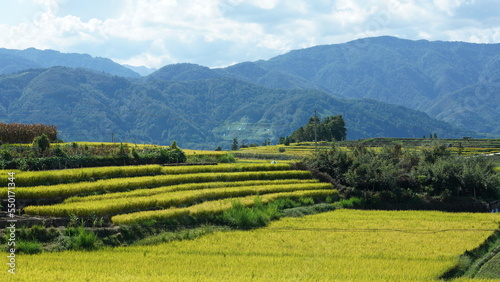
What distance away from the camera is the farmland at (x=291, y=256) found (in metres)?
17.3

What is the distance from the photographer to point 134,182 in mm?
31156

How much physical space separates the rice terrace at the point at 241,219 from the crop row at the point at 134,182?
87mm

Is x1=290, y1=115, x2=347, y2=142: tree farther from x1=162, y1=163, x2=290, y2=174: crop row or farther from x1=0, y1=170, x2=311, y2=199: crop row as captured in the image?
x1=0, y1=170, x2=311, y2=199: crop row

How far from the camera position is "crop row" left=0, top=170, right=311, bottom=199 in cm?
2577

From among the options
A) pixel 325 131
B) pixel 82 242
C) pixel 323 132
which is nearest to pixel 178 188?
pixel 82 242

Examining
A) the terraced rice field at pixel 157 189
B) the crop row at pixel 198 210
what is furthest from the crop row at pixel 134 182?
the crop row at pixel 198 210

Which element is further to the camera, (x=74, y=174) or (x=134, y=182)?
(x=134, y=182)

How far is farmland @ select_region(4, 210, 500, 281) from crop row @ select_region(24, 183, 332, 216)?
4012 mm

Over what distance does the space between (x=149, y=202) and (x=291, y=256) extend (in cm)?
984

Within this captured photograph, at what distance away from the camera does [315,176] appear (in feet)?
139

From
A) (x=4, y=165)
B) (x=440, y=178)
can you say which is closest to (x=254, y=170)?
(x=440, y=178)

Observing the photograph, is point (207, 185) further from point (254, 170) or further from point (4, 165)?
point (4, 165)

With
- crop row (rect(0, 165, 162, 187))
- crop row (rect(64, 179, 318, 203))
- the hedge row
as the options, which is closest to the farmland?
crop row (rect(64, 179, 318, 203))

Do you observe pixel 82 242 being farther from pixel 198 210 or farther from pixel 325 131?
pixel 325 131
